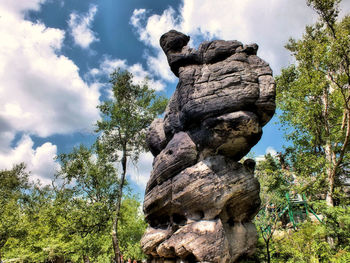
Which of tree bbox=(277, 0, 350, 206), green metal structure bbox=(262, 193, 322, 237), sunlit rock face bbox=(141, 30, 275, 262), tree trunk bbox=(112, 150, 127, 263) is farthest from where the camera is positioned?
green metal structure bbox=(262, 193, 322, 237)

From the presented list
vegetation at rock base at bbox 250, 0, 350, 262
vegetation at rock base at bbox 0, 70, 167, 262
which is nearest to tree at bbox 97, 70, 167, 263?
vegetation at rock base at bbox 0, 70, 167, 262

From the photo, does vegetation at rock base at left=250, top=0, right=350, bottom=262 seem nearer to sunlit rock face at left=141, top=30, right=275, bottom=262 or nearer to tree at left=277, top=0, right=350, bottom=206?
tree at left=277, top=0, right=350, bottom=206

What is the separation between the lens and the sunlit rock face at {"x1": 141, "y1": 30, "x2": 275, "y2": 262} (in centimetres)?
1075

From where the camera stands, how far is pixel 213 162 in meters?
11.5

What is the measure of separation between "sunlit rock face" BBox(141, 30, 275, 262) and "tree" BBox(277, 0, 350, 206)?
17.5 feet

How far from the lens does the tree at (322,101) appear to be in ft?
45.5

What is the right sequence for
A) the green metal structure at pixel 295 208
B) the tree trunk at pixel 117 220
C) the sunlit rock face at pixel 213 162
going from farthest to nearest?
the green metal structure at pixel 295 208
the tree trunk at pixel 117 220
the sunlit rock face at pixel 213 162

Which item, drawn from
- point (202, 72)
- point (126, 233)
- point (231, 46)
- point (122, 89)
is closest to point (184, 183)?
point (202, 72)

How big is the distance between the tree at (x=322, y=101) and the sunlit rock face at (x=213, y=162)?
17.5 ft

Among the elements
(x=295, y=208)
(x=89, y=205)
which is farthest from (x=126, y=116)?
(x=295, y=208)

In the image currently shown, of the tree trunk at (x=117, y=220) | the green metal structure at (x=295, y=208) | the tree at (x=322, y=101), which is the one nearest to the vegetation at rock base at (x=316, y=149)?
the tree at (x=322, y=101)

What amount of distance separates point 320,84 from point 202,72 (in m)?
9.43

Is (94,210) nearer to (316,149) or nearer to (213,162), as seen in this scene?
(213,162)

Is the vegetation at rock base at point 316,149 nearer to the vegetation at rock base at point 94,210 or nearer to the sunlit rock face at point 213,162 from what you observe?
the sunlit rock face at point 213,162
